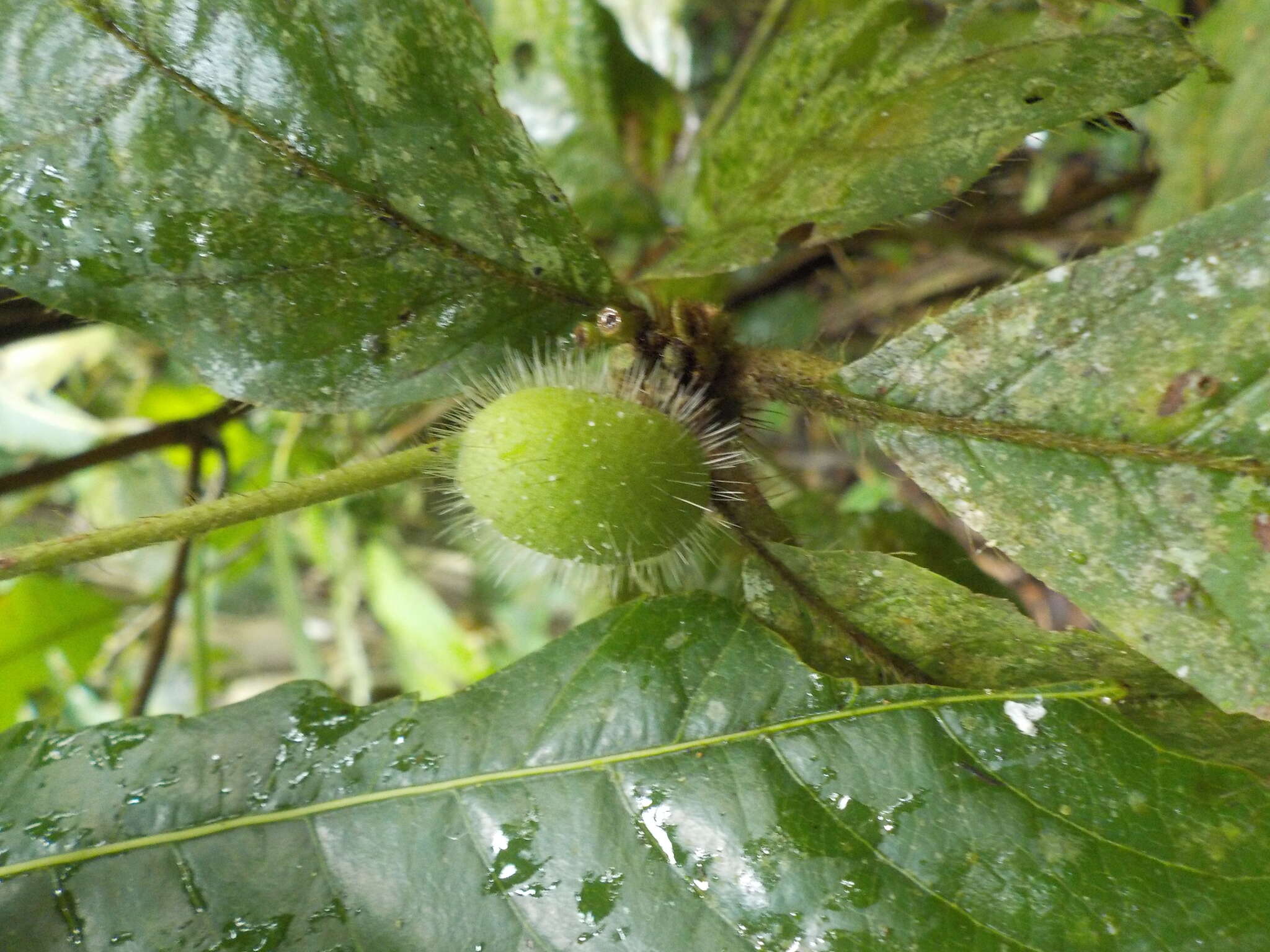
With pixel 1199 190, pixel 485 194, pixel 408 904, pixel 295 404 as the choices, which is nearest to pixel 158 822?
pixel 408 904

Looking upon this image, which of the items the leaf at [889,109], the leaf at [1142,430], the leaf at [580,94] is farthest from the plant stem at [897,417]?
the leaf at [580,94]

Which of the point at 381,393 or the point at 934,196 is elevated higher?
the point at 381,393

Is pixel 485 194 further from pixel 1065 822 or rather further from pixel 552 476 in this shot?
pixel 1065 822

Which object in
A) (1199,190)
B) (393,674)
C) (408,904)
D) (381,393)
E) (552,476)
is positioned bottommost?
(393,674)

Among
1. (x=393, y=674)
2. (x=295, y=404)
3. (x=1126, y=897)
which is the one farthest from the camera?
(x=393, y=674)

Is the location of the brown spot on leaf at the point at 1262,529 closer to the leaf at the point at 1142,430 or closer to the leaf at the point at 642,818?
the leaf at the point at 1142,430

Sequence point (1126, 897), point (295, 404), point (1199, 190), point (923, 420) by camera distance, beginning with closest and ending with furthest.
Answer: point (1126, 897)
point (923, 420)
point (295, 404)
point (1199, 190)
